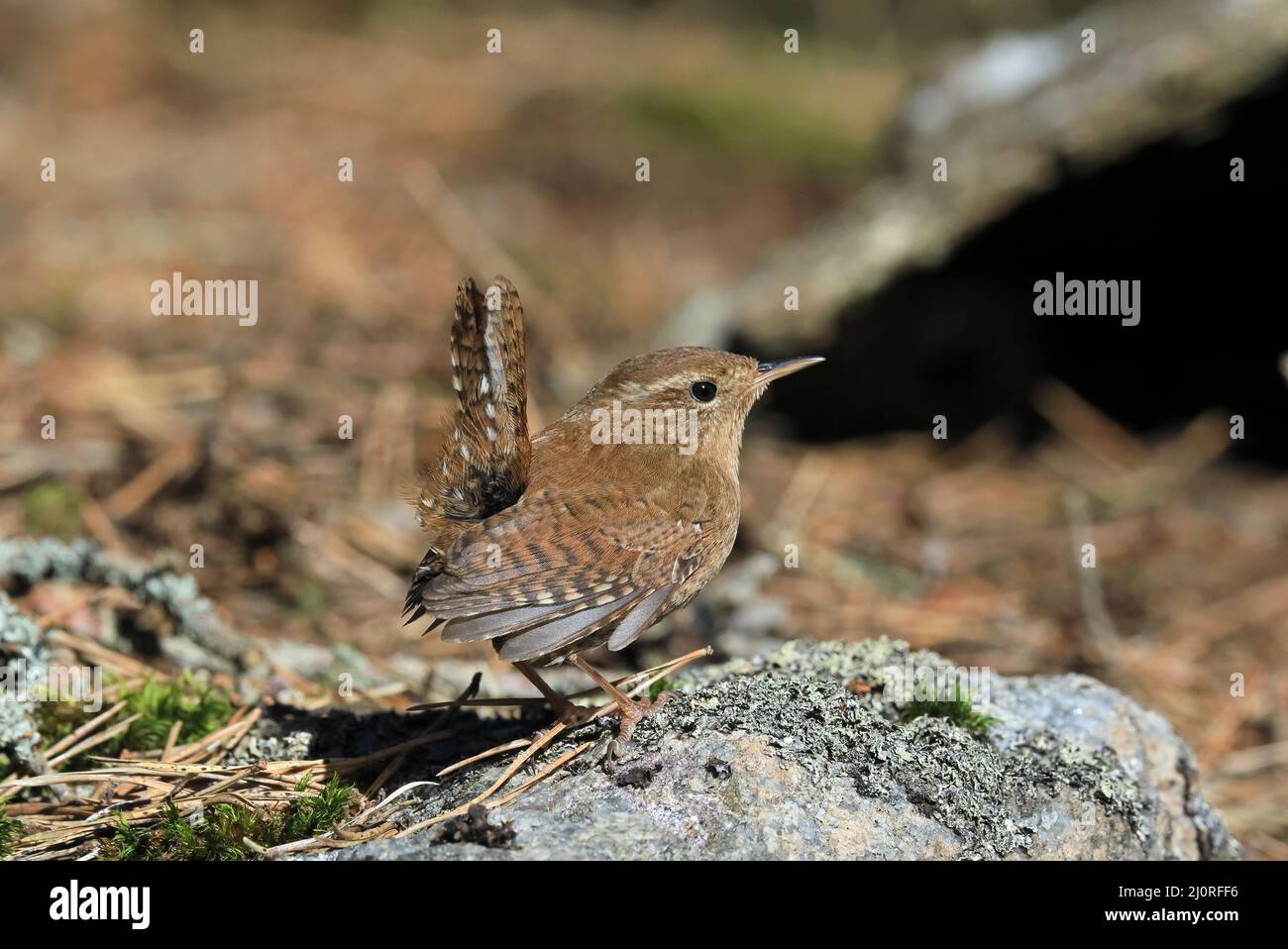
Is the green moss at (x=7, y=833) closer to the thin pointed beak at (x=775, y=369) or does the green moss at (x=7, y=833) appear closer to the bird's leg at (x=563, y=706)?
the bird's leg at (x=563, y=706)

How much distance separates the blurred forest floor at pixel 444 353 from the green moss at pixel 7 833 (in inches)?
50.0

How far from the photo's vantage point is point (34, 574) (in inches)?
167

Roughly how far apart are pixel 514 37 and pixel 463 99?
4.50 ft

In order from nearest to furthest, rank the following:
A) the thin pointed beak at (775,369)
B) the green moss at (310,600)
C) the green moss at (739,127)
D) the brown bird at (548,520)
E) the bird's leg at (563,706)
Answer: the brown bird at (548,520) → the bird's leg at (563,706) → the thin pointed beak at (775,369) → the green moss at (310,600) → the green moss at (739,127)

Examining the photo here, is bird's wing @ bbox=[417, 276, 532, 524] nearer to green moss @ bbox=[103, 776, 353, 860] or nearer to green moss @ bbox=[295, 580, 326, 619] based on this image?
green moss @ bbox=[103, 776, 353, 860]

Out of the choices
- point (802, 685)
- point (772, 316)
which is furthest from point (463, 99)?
point (802, 685)

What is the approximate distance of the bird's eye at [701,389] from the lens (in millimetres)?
3987

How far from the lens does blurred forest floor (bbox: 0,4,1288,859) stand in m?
5.30

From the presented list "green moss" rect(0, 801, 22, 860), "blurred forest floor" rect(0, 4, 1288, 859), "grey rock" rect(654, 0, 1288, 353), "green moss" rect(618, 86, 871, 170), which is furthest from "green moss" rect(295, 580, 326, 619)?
"green moss" rect(618, 86, 871, 170)

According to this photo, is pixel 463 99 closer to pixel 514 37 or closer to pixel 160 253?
pixel 514 37

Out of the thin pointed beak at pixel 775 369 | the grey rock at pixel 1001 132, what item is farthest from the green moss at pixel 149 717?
the grey rock at pixel 1001 132

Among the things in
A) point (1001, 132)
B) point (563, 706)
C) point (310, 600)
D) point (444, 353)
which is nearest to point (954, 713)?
point (563, 706)

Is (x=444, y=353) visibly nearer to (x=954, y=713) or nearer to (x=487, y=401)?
(x=487, y=401)
